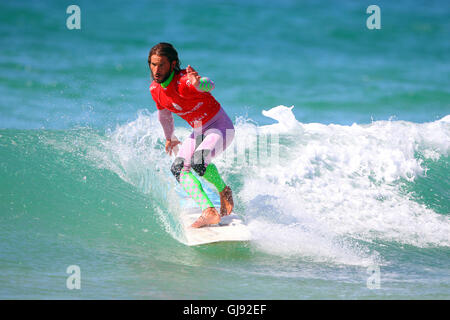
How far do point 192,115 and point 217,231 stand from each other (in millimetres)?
1125

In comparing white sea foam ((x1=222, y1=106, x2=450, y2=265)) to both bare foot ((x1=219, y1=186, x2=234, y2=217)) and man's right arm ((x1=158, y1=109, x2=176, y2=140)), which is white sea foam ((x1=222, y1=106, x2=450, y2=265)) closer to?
bare foot ((x1=219, y1=186, x2=234, y2=217))

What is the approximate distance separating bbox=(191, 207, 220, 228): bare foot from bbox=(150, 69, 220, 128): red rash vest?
83cm

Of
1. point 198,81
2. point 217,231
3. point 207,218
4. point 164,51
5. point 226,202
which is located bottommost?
point 217,231

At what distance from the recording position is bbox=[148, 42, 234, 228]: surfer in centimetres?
450

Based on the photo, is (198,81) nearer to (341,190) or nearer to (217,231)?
(217,231)

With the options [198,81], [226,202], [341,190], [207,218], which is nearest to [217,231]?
[207,218]

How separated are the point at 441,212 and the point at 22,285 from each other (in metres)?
5.38

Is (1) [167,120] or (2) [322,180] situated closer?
(1) [167,120]

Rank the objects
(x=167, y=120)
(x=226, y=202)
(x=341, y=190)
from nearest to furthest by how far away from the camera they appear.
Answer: (x=167, y=120), (x=226, y=202), (x=341, y=190)

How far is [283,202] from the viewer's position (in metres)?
5.94

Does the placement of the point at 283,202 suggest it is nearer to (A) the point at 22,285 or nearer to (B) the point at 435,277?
(B) the point at 435,277

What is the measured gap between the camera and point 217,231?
484cm

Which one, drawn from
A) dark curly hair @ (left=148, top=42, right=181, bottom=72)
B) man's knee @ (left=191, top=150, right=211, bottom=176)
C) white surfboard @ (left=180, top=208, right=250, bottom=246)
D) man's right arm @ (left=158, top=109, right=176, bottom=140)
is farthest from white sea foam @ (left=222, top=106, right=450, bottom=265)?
dark curly hair @ (left=148, top=42, right=181, bottom=72)

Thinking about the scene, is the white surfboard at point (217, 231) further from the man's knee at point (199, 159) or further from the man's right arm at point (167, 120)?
the man's right arm at point (167, 120)
